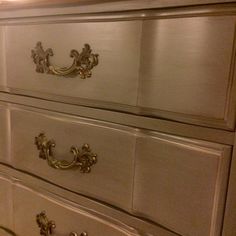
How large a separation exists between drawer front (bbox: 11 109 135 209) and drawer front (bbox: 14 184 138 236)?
1.8 inches

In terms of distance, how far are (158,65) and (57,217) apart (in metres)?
0.40

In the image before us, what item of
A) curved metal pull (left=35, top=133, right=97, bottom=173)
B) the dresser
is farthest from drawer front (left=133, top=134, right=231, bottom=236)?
curved metal pull (left=35, top=133, right=97, bottom=173)

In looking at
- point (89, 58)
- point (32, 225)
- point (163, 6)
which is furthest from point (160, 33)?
point (32, 225)

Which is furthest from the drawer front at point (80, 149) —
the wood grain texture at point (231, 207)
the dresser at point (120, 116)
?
the wood grain texture at point (231, 207)

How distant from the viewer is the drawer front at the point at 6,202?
2.25 ft

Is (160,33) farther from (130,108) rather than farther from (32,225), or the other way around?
(32,225)

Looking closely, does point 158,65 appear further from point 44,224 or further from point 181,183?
point 44,224

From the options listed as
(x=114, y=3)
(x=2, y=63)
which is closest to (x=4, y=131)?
(x=2, y=63)

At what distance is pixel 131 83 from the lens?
453 millimetres

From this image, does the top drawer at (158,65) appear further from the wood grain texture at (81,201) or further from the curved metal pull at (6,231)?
the curved metal pull at (6,231)

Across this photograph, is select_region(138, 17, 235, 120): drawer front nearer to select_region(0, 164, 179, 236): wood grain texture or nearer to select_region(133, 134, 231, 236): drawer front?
select_region(133, 134, 231, 236): drawer front

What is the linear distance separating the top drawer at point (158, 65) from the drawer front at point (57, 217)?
0.23 meters

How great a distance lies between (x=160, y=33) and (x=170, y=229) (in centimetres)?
32

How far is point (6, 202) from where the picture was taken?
69cm
